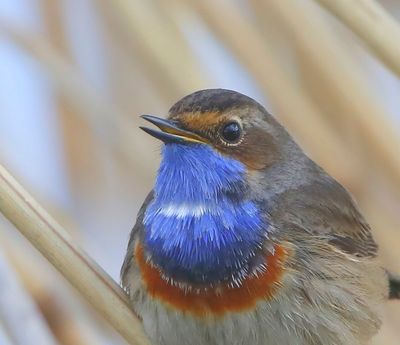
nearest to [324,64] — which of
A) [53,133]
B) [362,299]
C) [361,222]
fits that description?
[361,222]

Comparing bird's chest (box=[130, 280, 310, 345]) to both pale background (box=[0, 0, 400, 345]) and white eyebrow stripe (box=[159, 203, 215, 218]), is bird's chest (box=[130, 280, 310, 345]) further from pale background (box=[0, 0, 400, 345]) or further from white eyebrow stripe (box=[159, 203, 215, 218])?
pale background (box=[0, 0, 400, 345])

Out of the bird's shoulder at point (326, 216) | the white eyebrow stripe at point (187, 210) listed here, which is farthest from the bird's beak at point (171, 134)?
the bird's shoulder at point (326, 216)

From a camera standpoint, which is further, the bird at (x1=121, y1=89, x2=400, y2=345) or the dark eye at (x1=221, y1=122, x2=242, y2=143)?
the dark eye at (x1=221, y1=122, x2=242, y2=143)

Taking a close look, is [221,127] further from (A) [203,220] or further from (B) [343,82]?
(B) [343,82]

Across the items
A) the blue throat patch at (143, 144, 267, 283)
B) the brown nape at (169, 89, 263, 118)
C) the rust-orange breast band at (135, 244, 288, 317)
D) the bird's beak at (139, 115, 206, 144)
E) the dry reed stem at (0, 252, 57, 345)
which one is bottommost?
the dry reed stem at (0, 252, 57, 345)

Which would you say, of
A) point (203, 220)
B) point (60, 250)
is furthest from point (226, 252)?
point (60, 250)

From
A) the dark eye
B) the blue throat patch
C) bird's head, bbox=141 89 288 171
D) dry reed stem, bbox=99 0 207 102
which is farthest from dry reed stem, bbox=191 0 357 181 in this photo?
the blue throat patch
